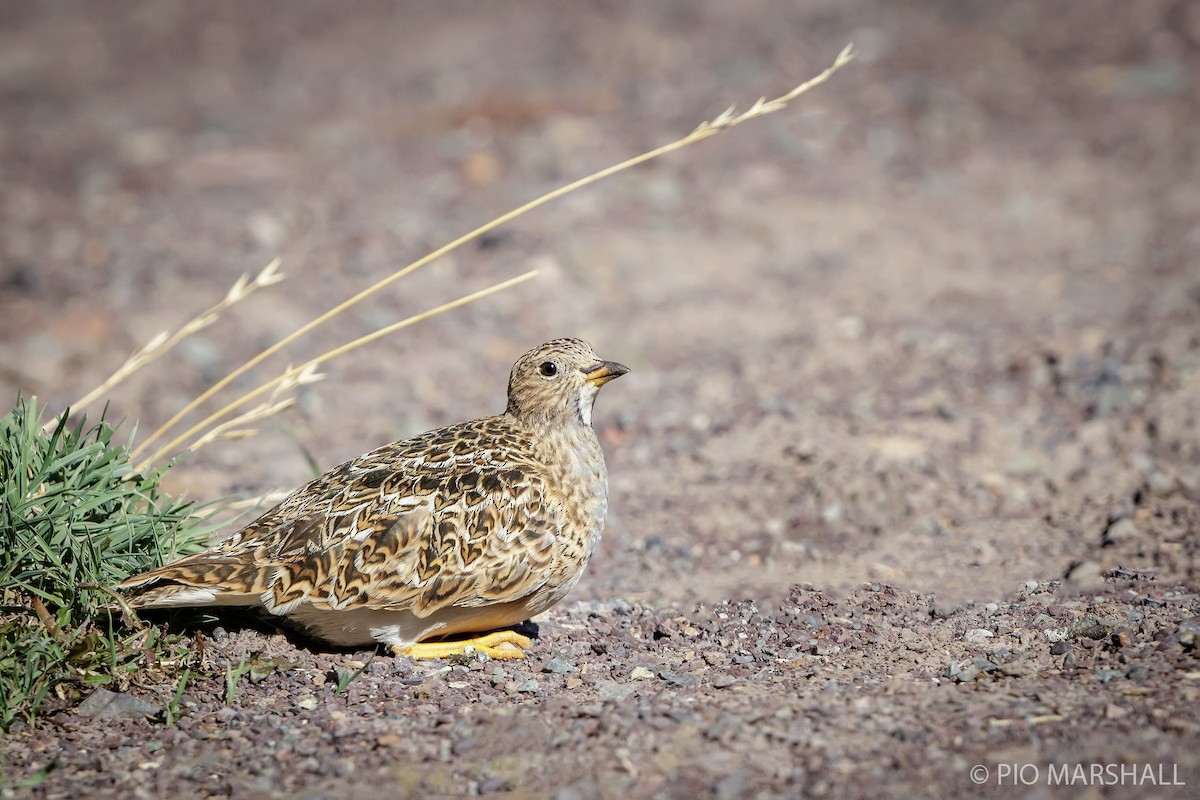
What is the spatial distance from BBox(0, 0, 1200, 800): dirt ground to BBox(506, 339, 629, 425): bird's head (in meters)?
1.00

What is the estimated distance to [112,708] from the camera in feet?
15.7

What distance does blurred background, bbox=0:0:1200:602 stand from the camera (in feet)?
23.7

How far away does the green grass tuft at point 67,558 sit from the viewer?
15.6ft

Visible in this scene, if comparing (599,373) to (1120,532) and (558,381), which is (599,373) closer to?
(558,381)

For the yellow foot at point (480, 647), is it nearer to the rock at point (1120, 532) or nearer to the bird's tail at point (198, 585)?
the bird's tail at point (198, 585)

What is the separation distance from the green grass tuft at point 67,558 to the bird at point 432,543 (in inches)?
8.6

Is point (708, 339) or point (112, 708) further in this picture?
point (708, 339)

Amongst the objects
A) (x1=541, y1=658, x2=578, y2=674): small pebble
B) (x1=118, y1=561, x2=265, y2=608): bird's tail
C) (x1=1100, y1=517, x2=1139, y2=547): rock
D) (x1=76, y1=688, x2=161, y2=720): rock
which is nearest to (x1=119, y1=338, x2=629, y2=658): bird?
(x1=118, y1=561, x2=265, y2=608): bird's tail

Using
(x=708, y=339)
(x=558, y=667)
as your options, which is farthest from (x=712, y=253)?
(x=558, y=667)

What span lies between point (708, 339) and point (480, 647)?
15.6ft

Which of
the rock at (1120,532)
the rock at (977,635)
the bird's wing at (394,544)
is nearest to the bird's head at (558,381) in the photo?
the bird's wing at (394,544)

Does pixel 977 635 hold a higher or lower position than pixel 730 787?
higher

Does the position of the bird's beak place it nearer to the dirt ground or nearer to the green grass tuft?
the dirt ground

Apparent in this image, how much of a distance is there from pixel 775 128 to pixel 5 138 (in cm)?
876
